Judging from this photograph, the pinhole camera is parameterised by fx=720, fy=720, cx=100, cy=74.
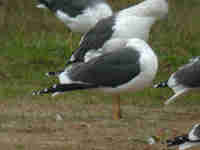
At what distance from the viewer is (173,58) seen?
9539 mm

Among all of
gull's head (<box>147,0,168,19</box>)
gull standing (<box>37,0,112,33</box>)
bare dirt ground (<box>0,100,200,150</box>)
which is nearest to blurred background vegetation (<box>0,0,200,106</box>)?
gull standing (<box>37,0,112,33</box>)

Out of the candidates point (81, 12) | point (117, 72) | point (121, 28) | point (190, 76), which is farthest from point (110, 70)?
point (81, 12)

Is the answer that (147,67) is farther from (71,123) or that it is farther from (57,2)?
(57,2)

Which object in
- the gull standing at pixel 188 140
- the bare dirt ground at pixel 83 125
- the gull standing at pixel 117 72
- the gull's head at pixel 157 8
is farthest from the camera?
the gull's head at pixel 157 8

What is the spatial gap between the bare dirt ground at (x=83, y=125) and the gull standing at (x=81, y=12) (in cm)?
253

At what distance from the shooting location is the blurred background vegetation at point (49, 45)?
8148 mm

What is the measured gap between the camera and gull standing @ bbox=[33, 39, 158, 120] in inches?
253

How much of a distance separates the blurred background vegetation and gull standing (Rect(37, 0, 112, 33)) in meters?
0.28

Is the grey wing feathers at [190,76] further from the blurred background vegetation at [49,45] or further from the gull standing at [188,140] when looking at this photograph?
the gull standing at [188,140]

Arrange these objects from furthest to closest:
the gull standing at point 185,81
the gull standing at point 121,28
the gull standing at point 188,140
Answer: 1. the gull standing at point 121,28
2. the gull standing at point 185,81
3. the gull standing at point 188,140

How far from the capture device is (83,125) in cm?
630

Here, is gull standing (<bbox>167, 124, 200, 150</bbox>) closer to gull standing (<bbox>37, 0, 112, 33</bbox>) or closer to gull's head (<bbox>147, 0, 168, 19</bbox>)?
gull's head (<bbox>147, 0, 168, 19</bbox>)

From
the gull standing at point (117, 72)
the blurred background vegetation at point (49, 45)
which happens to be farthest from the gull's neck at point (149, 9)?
the gull standing at point (117, 72)

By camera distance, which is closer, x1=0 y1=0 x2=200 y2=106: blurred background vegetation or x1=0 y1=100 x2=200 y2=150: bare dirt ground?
x1=0 y1=100 x2=200 y2=150: bare dirt ground
